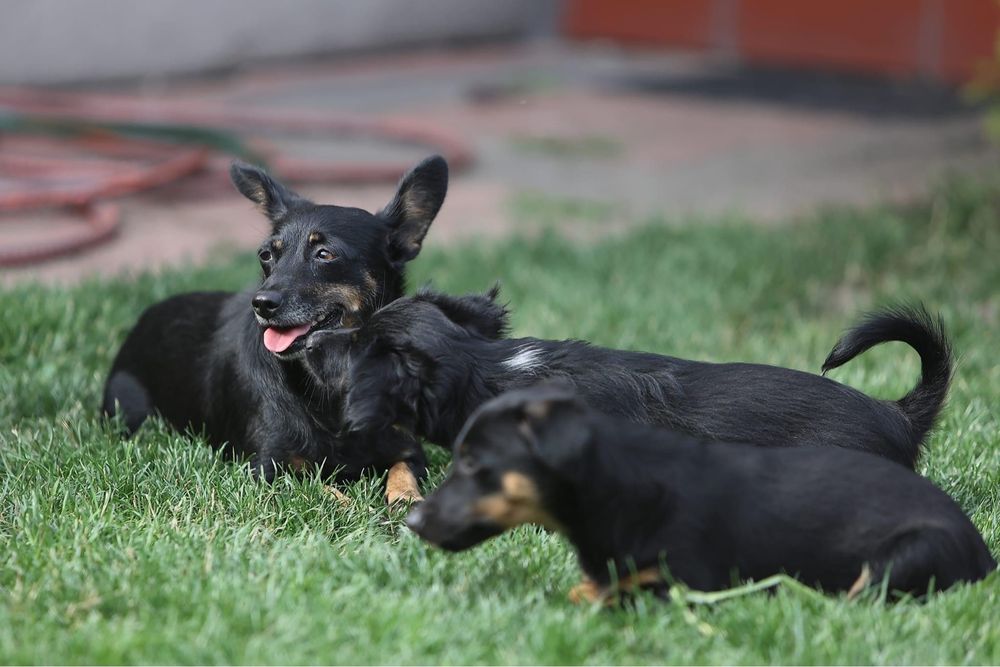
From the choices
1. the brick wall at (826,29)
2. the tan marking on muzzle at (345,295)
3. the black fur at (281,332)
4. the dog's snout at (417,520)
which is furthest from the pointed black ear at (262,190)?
the brick wall at (826,29)

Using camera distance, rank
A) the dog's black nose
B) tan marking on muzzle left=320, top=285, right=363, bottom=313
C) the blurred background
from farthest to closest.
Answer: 1. the blurred background
2. tan marking on muzzle left=320, top=285, right=363, bottom=313
3. the dog's black nose

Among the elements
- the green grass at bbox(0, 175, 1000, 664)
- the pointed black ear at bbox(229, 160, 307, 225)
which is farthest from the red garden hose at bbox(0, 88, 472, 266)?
the pointed black ear at bbox(229, 160, 307, 225)

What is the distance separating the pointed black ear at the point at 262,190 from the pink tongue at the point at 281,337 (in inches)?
23.1

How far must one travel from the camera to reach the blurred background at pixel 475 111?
8.88 m

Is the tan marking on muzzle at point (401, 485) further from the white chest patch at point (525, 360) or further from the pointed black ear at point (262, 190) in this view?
the pointed black ear at point (262, 190)

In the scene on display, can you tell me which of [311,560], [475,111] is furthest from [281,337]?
[475,111]

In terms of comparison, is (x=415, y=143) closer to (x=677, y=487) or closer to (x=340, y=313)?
(x=340, y=313)

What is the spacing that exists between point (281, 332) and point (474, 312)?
707 millimetres

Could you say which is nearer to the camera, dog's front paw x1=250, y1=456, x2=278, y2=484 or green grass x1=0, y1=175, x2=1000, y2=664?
green grass x1=0, y1=175, x2=1000, y2=664

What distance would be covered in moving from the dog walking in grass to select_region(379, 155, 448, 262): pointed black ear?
694mm

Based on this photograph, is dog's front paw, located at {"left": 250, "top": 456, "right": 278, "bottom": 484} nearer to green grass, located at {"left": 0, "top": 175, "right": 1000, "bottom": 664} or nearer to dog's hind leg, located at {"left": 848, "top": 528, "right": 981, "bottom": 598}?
green grass, located at {"left": 0, "top": 175, "right": 1000, "bottom": 664}

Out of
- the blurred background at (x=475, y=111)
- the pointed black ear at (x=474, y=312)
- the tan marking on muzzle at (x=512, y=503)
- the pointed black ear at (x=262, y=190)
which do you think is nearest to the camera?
the tan marking on muzzle at (x=512, y=503)

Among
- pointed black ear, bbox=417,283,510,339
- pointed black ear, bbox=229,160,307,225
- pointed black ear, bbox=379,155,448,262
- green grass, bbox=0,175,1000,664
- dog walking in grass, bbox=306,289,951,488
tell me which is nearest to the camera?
green grass, bbox=0,175,1000,664

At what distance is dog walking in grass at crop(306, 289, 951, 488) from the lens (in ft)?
12.7
